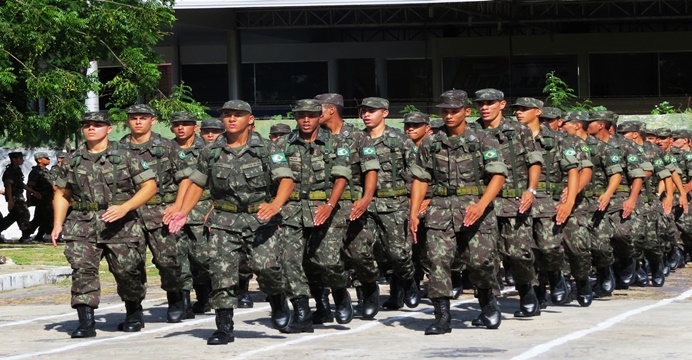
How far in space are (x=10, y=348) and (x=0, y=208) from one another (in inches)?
887

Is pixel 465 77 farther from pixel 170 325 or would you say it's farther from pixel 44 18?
pixel 170 325

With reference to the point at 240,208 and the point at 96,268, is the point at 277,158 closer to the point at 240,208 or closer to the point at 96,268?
the point at 240,208

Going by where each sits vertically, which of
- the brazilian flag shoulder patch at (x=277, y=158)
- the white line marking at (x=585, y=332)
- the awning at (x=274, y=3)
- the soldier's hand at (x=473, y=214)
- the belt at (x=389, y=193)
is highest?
the awning at (x=274, y=3)

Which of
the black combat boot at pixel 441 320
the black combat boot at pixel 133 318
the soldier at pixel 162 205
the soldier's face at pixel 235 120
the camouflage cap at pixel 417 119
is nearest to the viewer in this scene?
the soldier's face at pixel 235 120

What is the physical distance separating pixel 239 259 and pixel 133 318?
5.00 feet

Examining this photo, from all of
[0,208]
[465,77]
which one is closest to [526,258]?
[0,208]

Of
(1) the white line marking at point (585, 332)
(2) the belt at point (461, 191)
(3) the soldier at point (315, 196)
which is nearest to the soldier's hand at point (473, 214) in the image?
(2) the belt at point (461, 191)

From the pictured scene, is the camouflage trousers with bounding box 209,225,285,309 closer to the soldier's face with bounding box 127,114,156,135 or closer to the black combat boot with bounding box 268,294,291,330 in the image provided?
the black combat boot with bounding box 268,294,291,330

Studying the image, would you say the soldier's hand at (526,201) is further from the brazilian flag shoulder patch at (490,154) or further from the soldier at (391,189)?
the soldier at (391,189)

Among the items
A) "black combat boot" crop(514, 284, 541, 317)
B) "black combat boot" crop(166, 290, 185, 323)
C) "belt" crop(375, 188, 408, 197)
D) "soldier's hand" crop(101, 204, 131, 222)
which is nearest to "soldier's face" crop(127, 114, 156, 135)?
"black combat boot" crop(166, 290, 185, 323)

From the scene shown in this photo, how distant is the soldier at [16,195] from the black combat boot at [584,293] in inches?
593

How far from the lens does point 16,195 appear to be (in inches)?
1091

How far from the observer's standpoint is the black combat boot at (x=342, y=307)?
12906 mm

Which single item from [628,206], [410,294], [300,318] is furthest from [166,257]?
[628,206]
